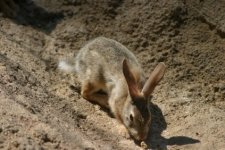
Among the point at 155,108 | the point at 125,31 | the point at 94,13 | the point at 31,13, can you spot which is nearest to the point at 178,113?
the point at 155,108

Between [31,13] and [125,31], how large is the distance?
1.57 metres

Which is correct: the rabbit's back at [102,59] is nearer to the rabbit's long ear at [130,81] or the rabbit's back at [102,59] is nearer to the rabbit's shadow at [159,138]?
the rabbit's long ear at [130,81]

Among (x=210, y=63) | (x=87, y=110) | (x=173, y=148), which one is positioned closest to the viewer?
(x=173, y=148)

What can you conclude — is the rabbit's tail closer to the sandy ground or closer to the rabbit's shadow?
the sandy ground

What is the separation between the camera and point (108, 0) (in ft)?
28.5

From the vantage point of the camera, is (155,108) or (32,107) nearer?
(32,107)

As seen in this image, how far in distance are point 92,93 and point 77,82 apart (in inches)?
14.3

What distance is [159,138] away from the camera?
256 inches

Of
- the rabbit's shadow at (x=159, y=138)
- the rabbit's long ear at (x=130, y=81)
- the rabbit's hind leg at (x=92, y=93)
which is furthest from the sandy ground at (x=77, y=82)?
the rabbit's long ear at (x=130, y=81)

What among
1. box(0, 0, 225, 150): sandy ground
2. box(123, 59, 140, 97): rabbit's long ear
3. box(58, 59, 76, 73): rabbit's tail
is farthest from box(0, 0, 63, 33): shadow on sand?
box(123, 59, 140, 97): rabbit's long ear

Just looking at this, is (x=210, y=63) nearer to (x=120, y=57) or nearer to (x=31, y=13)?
(x=120, y=57)

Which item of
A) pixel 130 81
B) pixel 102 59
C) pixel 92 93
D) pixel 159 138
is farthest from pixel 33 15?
pixel 159 138

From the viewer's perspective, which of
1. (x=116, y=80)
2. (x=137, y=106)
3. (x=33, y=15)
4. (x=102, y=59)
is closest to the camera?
(x=137, y=106)

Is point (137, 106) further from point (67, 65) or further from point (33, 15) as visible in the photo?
point (33, 15)
